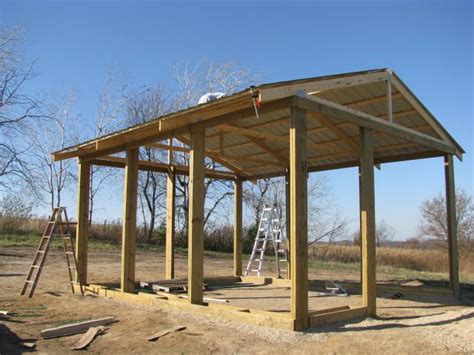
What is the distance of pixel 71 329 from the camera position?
629 cm

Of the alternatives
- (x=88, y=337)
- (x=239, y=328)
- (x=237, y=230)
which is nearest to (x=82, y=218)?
(x=237, y=230)

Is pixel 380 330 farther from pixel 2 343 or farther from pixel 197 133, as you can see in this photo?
pixel 2 343

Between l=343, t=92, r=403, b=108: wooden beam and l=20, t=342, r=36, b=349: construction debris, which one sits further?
l=343, t=92, r=403, b=108: wooden beam

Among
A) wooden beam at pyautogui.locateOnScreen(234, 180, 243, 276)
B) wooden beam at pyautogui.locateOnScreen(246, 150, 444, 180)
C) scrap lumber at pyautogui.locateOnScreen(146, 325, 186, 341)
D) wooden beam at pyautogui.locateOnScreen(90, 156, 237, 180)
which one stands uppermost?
wooden beam at pyautogui.locateOnScreen(246, 150, 444, 180)

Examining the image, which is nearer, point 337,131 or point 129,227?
point 129,227

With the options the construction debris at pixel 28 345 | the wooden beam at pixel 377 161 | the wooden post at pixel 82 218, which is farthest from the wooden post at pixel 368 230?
the wooden post at pixel 82 218

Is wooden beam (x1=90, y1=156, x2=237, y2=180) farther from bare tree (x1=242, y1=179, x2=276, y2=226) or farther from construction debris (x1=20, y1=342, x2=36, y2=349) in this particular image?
bare tree (x1=242, y1=179, x2=276, y2=226)

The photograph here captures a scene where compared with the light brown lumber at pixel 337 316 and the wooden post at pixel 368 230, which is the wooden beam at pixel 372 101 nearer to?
the wooden post at pixel 368 230

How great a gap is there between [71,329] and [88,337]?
17.8 inches

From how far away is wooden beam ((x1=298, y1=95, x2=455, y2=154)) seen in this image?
22.3ft

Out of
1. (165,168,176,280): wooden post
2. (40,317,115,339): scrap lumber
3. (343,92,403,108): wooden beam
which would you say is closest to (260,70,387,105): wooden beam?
(343,92,403,108): wooden beam

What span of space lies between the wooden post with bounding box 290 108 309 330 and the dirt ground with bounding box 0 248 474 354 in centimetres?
34

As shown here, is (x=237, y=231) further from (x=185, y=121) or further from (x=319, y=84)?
(x=319, y=84)

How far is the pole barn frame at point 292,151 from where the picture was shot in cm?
640
